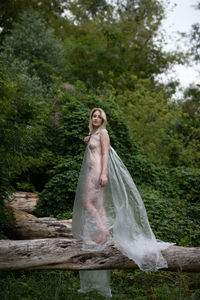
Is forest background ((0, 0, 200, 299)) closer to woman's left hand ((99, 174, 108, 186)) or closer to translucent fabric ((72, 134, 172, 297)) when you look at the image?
translucent fabric ((72, 134, 172, 297))

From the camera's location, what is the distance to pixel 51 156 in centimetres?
880

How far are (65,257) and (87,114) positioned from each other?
599cm

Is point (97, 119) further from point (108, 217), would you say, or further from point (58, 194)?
point (58, 194)

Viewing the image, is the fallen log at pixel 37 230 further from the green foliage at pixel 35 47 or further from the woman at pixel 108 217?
the green foliage at pixel 35 47

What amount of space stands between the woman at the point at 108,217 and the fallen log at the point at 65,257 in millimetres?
93

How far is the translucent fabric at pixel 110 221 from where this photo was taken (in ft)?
11.8

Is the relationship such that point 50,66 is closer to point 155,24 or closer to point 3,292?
point 155,24

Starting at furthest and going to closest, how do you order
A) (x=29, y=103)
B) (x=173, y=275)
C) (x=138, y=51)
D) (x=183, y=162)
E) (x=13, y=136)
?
(x=138, y=51)
(x=183, y=162)
(x=29, y=103)
(x=173, y=275)
(x=13, y=136)

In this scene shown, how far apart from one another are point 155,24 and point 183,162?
11089 mm

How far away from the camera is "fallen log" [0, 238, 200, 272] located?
11.1ft

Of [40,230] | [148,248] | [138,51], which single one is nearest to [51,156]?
[40,230]

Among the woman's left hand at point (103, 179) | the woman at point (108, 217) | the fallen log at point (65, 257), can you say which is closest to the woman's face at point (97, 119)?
the woman at point (108, 217)

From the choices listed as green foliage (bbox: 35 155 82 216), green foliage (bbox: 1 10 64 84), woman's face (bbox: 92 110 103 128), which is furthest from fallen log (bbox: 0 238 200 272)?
green foliage (bbox: 1 10 64 84)

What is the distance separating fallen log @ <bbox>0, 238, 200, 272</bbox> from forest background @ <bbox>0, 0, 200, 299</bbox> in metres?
0.38
